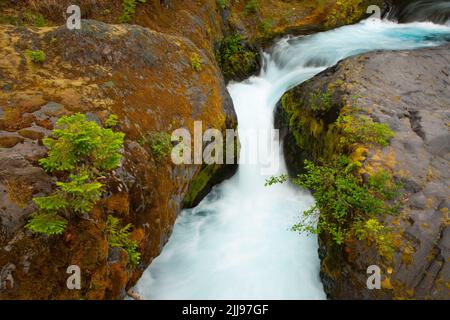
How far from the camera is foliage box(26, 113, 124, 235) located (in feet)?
12.4

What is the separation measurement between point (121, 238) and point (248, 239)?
319 centimetres

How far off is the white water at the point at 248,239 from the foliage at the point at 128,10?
3.34m

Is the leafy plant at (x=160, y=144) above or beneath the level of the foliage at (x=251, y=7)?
beneath

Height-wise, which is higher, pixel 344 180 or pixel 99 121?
pixel 99 121

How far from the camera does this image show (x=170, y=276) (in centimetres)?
655

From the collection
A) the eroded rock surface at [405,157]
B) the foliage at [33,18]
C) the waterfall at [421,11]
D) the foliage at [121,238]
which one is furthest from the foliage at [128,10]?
the waterfall at [421,11]

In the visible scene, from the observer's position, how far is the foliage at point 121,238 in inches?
183

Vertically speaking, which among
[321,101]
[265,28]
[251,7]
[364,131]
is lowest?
[364,131]

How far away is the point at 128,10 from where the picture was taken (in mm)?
8688

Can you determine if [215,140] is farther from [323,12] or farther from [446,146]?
[323,12]

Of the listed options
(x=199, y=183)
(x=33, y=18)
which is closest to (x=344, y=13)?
(x=199, y=183)

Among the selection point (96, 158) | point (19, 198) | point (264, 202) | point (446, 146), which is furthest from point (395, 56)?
point (19, 198)

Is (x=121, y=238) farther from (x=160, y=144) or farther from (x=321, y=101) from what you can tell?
(x=321, y=101)

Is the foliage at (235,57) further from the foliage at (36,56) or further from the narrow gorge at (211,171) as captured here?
the foliage at (36,56)
